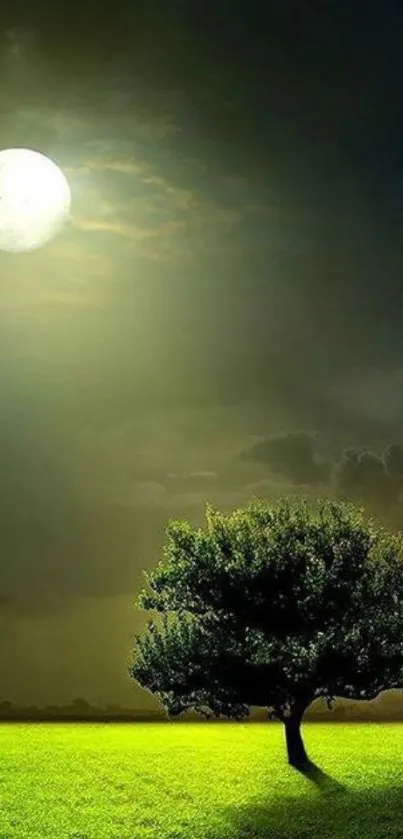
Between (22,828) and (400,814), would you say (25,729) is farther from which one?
(400,814)

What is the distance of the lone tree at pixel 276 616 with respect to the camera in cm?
4881

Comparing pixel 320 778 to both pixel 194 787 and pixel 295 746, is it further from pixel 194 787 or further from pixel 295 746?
pixel 194 787

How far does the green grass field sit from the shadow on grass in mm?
46

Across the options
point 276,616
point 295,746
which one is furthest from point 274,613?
point 295,746

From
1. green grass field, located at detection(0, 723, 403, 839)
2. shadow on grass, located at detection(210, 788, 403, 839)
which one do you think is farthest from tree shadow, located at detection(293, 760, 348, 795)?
shadow on grass, located at detection(210, 788, 403, 839)

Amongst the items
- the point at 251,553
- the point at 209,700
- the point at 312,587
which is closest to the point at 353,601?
the point at 312,587

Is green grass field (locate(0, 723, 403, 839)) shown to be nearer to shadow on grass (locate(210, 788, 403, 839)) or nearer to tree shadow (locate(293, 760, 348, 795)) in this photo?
shadow on grass (locate(210, 788, 403, 839))

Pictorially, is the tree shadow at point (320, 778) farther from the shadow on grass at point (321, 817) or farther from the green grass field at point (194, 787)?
the shadow on grass at point (321, 817)

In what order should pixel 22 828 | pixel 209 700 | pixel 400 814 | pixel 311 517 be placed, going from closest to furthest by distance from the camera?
pixel 22 828 → pixel 400 814 → pixel 209 700 → pixel 311 517

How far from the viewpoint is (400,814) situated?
45656mm

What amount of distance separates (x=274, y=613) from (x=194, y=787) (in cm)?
949

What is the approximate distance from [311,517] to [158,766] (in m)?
16.1

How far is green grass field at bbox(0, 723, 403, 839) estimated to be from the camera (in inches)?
1702

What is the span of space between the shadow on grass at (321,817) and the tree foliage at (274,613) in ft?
15.7
